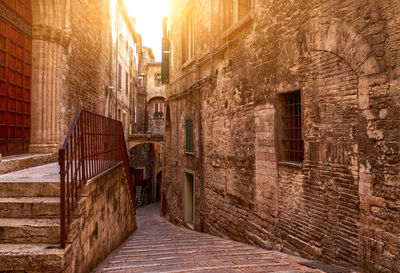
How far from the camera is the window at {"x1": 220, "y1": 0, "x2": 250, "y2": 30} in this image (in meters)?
7.05

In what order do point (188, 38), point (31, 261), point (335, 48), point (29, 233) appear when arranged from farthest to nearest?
1. point (188, 38)
2. point (335, 48)
3. point (29, 233)
4. point (31, 261)

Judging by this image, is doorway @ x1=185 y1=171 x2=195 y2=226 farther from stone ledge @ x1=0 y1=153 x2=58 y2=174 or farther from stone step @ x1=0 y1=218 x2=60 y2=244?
stone step @ x1=0 y1=218 x2=60 y2=244

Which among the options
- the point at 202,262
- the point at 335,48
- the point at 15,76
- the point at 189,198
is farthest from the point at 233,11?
the point at 189,198

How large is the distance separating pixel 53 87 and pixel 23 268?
5.51m

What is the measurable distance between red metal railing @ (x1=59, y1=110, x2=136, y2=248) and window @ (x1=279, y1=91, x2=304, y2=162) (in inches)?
128

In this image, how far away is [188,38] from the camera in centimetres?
1112

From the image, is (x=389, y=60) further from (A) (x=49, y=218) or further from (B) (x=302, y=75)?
(A) (x=49, y=218)

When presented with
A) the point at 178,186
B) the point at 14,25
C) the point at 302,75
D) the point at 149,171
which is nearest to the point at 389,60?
the point at 302,75

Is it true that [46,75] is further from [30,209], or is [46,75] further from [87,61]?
[30,209]

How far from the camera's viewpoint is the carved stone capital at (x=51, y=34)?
6875mm

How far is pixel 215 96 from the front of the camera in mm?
8133

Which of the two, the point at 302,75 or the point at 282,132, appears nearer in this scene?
the point at 302,75

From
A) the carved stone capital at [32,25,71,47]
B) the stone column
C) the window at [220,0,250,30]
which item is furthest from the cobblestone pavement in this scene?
the carved stone capital at [32,25,71,47]

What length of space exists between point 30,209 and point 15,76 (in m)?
4.23
